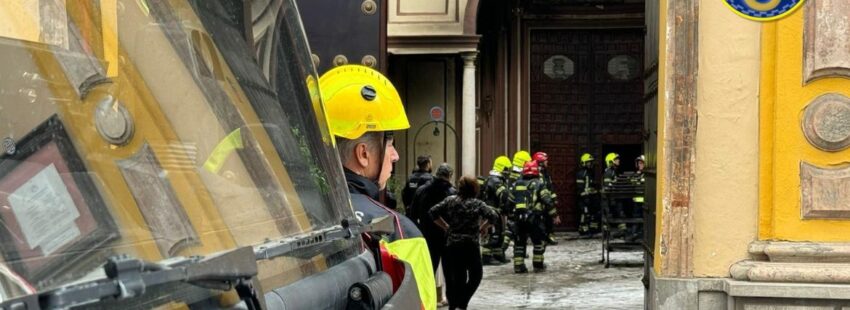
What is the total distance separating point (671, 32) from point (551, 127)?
1770cm

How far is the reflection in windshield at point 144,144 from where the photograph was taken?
1.31m

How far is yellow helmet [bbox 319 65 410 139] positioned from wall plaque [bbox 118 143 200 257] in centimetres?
144

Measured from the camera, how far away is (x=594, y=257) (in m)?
18.4

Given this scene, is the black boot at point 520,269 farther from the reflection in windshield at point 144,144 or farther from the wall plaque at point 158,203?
the wall plaque at point 158,203

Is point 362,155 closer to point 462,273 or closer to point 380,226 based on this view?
point 380,226

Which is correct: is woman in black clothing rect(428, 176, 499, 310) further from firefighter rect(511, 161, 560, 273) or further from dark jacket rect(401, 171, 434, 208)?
firefighter rect(511, 161, 560, 273)

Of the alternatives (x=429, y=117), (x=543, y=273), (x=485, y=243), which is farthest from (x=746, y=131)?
(x=429, y=117)

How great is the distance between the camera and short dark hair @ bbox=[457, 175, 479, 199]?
11.4 metres

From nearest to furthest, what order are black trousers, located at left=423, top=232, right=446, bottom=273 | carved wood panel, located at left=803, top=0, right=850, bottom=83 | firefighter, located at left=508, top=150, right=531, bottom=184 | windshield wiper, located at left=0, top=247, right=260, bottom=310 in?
windshield wiper, located at left=0, top=247, right=260, bottom=310 < carved wood panel, located at left=803, top=0, right=850, bottom=83 < black trousers, located at left=423, top=232, right=446, bottom=273 < firefighter, located at left=508, top=150, right=531, bottom=184

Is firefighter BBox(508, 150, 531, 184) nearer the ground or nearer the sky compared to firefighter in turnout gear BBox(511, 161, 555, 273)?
nearer the sky

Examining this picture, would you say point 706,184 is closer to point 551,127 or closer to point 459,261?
point 459,261

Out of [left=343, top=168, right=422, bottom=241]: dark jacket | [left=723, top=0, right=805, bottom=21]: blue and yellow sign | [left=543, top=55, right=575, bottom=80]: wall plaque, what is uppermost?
[left=543, top=55, right=575, bottom=80]: wall plaque

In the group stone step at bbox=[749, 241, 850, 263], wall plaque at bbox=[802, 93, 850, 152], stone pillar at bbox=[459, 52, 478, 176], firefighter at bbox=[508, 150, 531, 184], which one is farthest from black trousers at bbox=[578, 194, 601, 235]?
wall plaque at bbox=[802, 93, 850, 152]

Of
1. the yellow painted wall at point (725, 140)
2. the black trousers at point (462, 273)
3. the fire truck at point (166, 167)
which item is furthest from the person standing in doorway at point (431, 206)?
the fire truck at point (166, 167)
